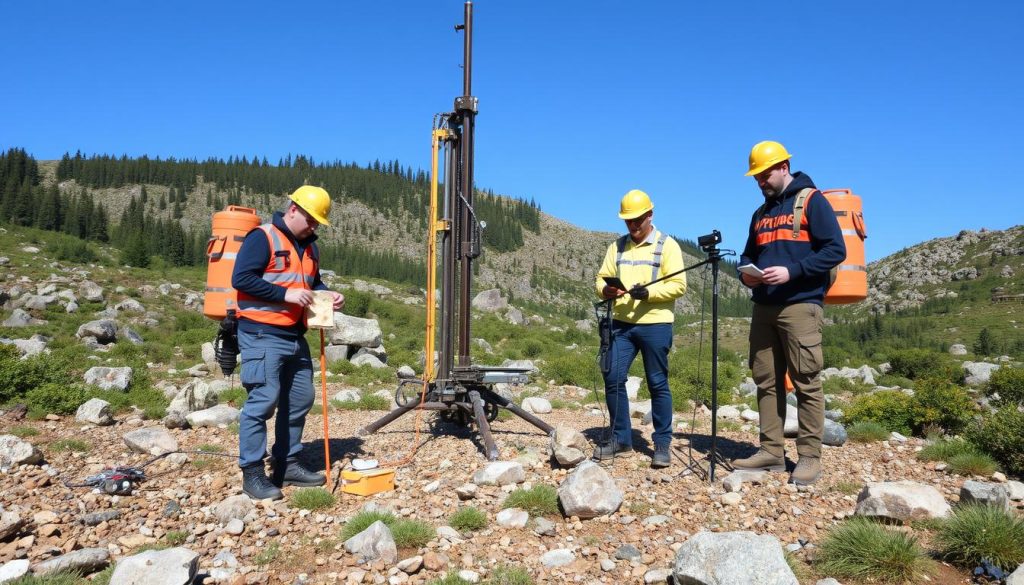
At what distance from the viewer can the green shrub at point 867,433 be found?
278 inches

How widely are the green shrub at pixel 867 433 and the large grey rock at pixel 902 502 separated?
2986mm

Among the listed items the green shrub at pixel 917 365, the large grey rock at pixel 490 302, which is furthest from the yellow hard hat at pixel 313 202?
the large grey rock at pixel 490 302

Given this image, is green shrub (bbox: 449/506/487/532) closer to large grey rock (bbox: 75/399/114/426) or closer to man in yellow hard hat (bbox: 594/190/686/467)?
man in yellow hard hat (bbox: 594/190/686/467)

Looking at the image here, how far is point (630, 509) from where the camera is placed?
15.3 feet

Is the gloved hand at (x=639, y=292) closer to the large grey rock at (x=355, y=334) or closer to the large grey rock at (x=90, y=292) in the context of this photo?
the large grey rock at (x=355, y=334)

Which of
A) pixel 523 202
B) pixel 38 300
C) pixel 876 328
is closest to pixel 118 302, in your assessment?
pixel 38 300

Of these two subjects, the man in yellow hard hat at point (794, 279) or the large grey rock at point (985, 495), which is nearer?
the large grey rock at point (985, 495)

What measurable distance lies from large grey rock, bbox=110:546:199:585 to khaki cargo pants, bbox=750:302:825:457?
4.61m

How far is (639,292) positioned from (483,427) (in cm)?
219

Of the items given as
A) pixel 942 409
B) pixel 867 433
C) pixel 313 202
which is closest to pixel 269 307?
pixel 313 202

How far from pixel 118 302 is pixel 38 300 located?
356 cm

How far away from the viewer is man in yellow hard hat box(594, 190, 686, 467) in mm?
5613

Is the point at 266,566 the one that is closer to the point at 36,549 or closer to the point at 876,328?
the point at 36,549

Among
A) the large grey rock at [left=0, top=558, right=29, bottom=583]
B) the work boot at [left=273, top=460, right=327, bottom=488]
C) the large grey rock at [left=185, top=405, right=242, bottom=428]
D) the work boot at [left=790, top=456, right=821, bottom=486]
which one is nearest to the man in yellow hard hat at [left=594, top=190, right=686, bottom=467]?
the work boot at [left=790, top=456, right=821, bottom=486]
